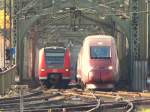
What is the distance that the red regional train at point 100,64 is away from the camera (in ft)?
98.8

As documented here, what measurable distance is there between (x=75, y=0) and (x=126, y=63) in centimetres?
594

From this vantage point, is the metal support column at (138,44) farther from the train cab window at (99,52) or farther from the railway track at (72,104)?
the railway track at (72,104)

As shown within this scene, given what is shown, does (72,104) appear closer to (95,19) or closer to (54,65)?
(54,65)

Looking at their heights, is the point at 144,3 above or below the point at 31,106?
above

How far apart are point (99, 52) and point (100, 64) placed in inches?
31.3

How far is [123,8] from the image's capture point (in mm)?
41031

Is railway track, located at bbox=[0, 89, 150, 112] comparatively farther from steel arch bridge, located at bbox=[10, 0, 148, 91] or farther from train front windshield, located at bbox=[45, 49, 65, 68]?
steel arch bridge, located at bbox=[10, 0, 148, 91]

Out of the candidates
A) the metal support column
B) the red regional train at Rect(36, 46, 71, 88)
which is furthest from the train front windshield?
the metal support column

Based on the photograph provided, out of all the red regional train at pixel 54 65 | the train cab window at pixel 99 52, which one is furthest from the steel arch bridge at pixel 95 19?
the train cab window at pixel 99 52

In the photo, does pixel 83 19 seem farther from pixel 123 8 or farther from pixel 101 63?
pixel 101 63

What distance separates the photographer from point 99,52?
3077cm

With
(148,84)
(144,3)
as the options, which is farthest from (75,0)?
(148,84)

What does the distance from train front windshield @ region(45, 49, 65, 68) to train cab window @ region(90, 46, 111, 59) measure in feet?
15.0

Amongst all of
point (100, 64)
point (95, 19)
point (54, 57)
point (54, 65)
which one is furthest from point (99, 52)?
point (95, 19)
